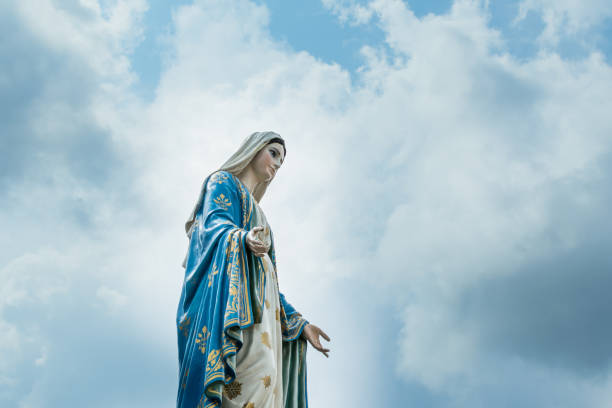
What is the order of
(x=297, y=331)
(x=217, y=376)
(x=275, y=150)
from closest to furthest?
(x=217, y=376), (x=297, y=331), (x=275, y=150)

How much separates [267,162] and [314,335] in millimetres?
2775

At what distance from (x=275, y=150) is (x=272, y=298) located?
2.71 m

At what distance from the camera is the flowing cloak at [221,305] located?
23.5 ft

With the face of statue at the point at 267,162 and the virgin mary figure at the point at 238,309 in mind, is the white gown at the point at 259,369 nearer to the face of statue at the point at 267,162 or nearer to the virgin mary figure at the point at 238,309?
the virgin mary figure at the point at 238,309

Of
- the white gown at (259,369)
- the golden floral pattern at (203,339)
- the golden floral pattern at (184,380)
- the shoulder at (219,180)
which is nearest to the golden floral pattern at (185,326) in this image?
the golden floral pattern at (203,339)

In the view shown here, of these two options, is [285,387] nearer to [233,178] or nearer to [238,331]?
[238,331]

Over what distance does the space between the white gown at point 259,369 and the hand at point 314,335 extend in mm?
952

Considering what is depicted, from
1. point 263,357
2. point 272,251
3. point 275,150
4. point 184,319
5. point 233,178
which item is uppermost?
point 275,150

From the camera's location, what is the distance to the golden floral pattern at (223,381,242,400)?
7.20 meters

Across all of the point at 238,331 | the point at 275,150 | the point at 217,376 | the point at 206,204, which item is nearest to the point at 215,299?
the point at 238,331

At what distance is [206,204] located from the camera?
9023 mm

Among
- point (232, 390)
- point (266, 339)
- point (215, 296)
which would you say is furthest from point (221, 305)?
point (232, 390)

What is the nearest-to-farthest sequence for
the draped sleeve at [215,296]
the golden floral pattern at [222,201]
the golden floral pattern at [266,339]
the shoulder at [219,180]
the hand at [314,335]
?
the draped sleeve at [215,296]
the golden floral pattern at [266,339]
the golden floral pattern at [222,201]
the shoulder at [219,180]
the hand at [314,335]

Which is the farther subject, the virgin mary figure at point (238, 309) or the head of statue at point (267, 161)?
the head of statue at point (267, 161)
